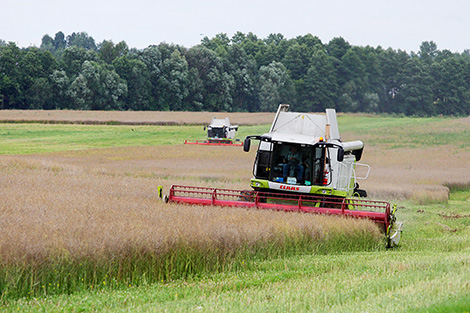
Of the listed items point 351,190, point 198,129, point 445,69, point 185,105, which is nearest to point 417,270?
point 351,190

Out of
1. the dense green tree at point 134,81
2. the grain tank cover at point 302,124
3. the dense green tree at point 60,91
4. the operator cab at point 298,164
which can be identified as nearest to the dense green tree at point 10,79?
the dense green tree at point 60,91

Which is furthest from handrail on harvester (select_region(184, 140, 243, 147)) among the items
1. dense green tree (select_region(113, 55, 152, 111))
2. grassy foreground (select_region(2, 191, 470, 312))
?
dense green tree (select_region(113, 55, 152, 111))

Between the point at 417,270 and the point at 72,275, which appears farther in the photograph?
the point at 417,270

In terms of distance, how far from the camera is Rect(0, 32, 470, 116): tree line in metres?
85.6

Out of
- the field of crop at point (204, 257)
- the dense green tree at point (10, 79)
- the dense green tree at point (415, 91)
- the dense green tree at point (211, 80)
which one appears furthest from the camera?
the dense green tree at point (415, 91)

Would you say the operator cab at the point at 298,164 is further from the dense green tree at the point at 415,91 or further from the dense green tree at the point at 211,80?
the dense green tree at the point at 415,91

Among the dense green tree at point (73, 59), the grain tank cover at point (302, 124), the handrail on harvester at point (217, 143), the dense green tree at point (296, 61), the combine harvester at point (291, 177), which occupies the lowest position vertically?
the handrail on harvester at point (217, 143)

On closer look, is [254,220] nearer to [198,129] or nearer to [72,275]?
[72,275]

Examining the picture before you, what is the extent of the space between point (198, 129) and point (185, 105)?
112 feet

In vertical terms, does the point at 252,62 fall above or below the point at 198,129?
above

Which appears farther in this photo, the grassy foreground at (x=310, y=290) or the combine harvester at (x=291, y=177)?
the combine harvester at (x=291, y=177)

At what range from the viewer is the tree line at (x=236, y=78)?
281 ft

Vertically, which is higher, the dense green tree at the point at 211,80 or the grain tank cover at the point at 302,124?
the dense green tree at the point at 211,80

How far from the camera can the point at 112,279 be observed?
8.85 metres
